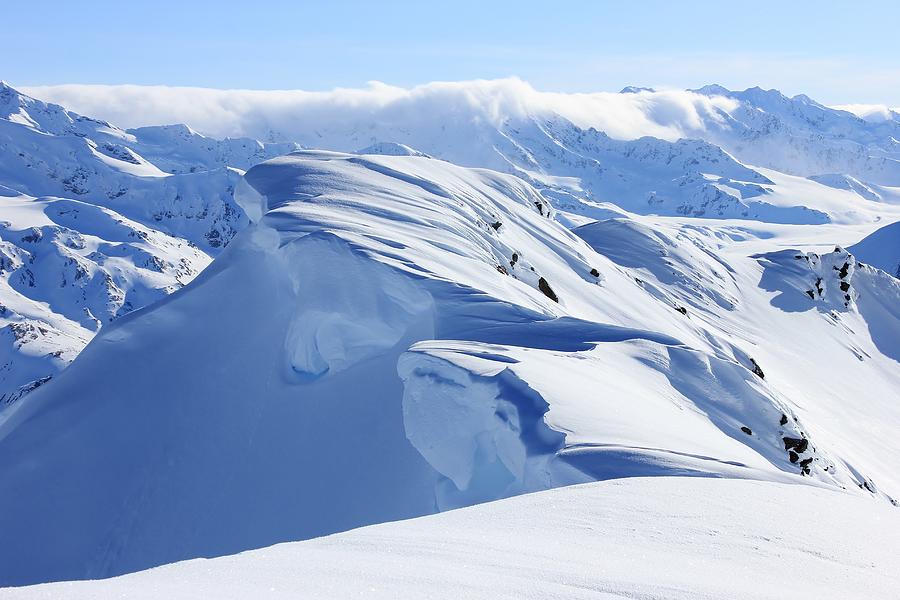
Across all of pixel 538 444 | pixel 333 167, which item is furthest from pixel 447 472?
pixel 333 167

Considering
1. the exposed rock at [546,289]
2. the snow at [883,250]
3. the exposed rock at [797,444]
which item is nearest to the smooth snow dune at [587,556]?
the exposed rock at [797,444]

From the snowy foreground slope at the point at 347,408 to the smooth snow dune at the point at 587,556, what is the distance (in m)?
0.27

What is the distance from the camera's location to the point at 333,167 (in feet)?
96.9

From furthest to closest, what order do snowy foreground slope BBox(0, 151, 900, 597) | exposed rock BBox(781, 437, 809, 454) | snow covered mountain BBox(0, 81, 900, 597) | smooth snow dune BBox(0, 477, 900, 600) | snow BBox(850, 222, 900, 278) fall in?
snow BBox(850, 222, 900, 278)
exposed rock BBox(781, 437, 809, 454)
snowy foreground slope BBox(0, 151, 900, 597)
snow covered mountain BBox(0, 81, 900, 597)
smooth snow dune BBox(0, 477, 900, 600)

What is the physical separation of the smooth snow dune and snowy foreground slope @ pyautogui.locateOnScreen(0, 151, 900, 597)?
27 centimetres

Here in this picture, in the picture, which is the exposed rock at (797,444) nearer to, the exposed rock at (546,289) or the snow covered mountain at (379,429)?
the snow covered mountain at (379,429)

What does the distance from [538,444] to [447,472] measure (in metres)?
2.50

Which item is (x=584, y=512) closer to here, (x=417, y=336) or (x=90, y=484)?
(x=417, y=336)

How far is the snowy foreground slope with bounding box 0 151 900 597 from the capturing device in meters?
13.8

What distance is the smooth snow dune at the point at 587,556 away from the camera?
6074 mm

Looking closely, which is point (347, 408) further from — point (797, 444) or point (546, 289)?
point (797, 444)

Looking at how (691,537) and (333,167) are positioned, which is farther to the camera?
(333,167)

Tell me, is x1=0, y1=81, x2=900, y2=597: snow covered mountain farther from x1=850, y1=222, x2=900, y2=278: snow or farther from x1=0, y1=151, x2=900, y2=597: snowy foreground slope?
x1=850, y1=222, x2=900, y2=278: snow

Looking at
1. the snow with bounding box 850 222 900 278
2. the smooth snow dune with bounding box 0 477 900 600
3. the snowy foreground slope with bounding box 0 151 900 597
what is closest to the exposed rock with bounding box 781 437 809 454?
the snowy foreground slope with bounding box 0 151 900 597
